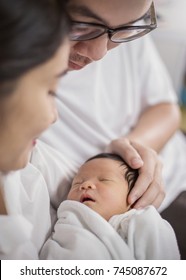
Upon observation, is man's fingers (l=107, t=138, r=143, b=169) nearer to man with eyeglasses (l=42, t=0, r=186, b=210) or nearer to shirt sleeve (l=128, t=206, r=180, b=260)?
man with eyeglasses (l=42, t=0, r=186, b=210)

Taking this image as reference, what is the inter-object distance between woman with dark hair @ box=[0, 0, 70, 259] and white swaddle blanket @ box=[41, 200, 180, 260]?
0.07 meters

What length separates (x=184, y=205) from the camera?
3.75 ft

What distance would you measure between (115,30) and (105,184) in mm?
369

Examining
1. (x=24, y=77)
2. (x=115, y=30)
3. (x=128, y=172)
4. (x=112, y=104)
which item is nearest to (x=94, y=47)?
(x=115, y=30)

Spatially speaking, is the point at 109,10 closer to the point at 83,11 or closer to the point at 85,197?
the point at 83,11

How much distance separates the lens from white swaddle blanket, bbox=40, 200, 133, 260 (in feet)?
2.72

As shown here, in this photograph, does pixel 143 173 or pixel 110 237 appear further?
pixel 143 173

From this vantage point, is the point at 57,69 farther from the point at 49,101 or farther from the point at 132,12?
the point at 132,12

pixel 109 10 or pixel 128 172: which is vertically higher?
pixel 109 10

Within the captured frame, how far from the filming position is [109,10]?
789 mm

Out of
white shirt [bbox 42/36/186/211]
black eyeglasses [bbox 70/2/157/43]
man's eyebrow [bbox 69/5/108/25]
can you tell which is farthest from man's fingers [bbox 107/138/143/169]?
man's eyebrow [bbox 69/5/108/25]

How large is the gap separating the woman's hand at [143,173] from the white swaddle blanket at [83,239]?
0.43 feet

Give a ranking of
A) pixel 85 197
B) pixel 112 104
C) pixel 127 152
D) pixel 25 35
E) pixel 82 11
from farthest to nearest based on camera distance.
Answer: pixel 112 104 < pixel 127 152 < pixel 85 197 < pixel 82 11 < pixel 25 35
